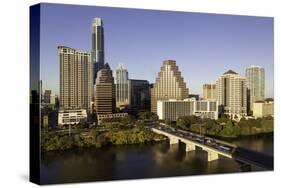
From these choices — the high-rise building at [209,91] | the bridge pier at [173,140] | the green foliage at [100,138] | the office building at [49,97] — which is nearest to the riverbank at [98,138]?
the green foliage at [100,138]

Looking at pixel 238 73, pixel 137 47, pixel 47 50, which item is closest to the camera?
pixel 47 50

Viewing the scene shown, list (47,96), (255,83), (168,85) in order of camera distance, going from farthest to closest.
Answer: (255,83), (168,85), (47,96)

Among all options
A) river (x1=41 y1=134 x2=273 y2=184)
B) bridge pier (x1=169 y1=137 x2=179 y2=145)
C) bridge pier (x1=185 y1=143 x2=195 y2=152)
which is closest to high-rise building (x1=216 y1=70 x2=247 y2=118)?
river (x1=41 y1=134 x2=273 y2=184)

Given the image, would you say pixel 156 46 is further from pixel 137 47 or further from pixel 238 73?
pixel 238 73

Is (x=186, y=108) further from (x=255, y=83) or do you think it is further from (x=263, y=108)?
(x=263, y=108)

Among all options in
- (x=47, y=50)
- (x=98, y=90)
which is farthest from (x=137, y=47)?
(x=47, y=50)

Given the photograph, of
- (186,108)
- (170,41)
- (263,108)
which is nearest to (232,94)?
(263,108)

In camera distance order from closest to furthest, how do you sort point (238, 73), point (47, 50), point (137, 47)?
1. point (47, 50)
2. point (137, 47)
3. point (238, 73)
